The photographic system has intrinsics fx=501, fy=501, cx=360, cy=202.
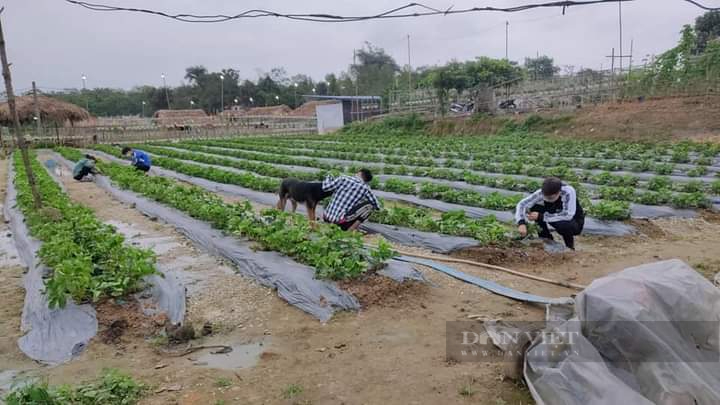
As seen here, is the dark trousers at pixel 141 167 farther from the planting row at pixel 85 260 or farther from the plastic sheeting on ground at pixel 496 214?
the plastic sheeting on ground at pixel 496 214

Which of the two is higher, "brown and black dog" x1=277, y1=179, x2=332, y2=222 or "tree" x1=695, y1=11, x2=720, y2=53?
"tree" x1=695, y1=11, x2=720, y2=53

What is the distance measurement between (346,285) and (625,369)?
2.94 meters

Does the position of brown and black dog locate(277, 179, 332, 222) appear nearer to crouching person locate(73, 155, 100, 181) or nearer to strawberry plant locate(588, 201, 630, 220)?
strawberry plant locate(588, 201, 630, 220)

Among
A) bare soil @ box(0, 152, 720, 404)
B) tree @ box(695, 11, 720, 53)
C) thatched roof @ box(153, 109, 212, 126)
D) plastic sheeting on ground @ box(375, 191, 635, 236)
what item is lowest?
bare soil @ box(0, 152, 720, 404)

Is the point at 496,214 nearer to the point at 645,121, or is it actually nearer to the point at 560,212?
the point at 560,212

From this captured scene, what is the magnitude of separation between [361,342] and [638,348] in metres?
2.20

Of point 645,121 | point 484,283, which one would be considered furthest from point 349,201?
point 645,121

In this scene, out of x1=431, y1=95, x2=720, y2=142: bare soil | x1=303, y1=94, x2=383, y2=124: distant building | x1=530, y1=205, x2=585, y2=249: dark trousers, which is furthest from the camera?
x1=303, y1=94, x2=383, y2=124: distant building

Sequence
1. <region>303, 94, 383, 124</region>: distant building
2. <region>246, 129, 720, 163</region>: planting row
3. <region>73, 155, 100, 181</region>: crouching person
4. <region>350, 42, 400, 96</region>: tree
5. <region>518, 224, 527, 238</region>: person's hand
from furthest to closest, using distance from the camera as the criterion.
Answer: <region>350, 42, 400, 96</region>: tree
<region>303, 94, 383, 124</region>: distant building
<region>73, 155, 100, 181</region>: crouching person
<region>246, 129, 720, 163</region>: planting row
<region>518, 224, 527, 238</region>: person's hand

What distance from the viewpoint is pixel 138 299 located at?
17.5 feet

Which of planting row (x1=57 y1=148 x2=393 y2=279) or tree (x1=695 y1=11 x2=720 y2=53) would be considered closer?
planting row (x1=57 y1=148 x2=393 y2=279)

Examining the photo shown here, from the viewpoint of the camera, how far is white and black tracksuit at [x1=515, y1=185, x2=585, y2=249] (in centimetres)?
636

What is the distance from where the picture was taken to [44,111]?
2992cm

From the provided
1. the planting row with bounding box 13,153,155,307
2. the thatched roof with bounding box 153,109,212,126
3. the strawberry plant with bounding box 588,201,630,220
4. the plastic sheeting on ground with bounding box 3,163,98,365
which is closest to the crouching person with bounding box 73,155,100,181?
the planting row with bounding box 13,153,155,307
